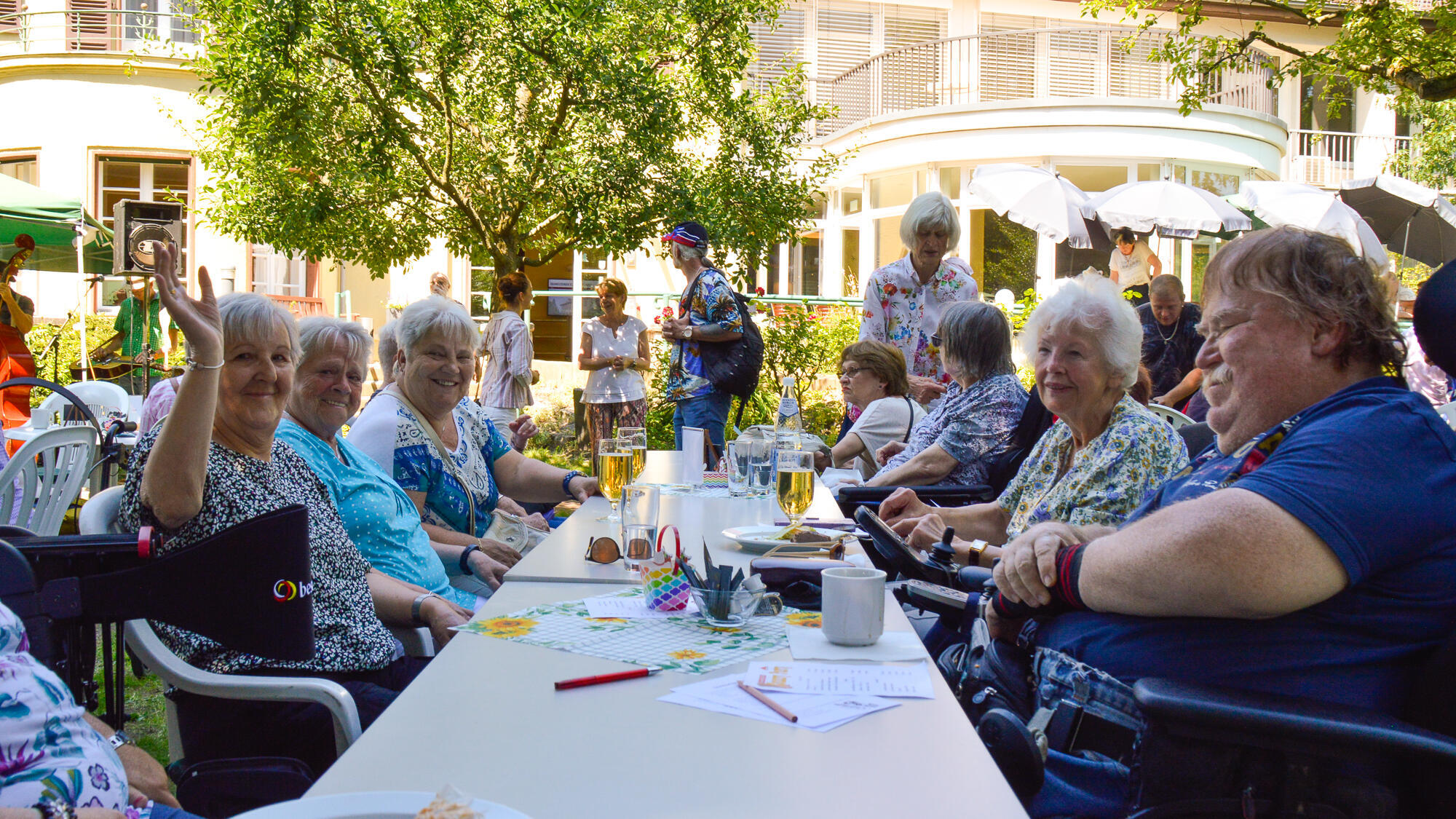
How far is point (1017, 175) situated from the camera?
899 centimetres

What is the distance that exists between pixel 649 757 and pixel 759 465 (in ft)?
7.34

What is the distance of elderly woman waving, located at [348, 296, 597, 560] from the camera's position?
3.07 m

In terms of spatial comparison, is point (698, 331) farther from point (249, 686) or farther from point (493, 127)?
point (249, 686)

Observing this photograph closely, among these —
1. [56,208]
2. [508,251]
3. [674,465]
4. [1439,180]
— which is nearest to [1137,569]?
[674,465]

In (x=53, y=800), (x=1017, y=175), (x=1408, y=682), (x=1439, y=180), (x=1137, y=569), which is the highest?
(x=1439, y=180)

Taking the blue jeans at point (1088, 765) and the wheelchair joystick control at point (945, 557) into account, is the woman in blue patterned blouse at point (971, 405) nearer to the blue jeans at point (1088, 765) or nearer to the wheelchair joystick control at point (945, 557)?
the wheelchair joystick control at point (945, 557)

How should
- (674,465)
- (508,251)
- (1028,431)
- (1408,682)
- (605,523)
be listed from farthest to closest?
(508,251) → (674,465) → (1028,431) → (605,523) → (1408,682)

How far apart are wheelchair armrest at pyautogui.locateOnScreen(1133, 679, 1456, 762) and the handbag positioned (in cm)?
210

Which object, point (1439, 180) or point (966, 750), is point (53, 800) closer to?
point (966, 750)

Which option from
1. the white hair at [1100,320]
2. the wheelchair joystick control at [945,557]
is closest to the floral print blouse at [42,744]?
the wheelchair joystick control at [945,557]

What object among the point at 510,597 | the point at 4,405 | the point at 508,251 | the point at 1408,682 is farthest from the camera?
the point at 508,251

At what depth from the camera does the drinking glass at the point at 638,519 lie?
2271mm

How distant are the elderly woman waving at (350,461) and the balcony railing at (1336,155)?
20.8m

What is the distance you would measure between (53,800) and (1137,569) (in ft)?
4.92
